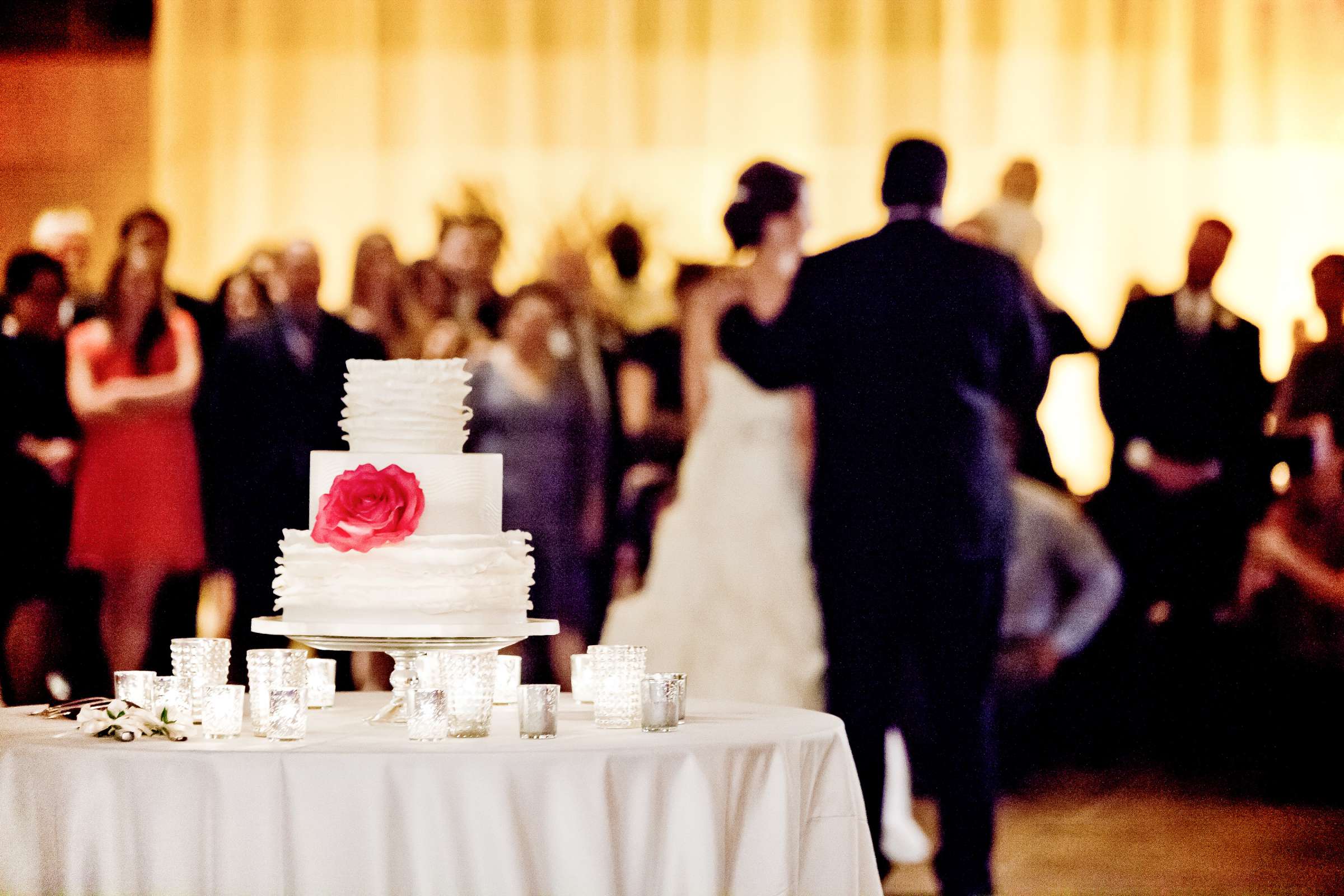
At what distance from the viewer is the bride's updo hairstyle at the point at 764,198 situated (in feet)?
16.5

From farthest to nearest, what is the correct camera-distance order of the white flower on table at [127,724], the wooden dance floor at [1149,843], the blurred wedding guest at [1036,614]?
the blurred wedding guest at [1036,614] < the wooden dance floor at [1149,843] < the white flower on table at [127,724]

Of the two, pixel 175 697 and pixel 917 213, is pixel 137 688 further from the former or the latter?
pixel 917 213

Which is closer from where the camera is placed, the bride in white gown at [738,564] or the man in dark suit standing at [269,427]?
the bride in white gown at [738,564]

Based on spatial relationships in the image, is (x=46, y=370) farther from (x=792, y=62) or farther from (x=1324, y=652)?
(x=1324, y=652)

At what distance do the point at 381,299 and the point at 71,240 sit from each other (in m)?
1.03

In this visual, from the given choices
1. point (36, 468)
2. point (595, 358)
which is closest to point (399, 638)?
point (595, 358)

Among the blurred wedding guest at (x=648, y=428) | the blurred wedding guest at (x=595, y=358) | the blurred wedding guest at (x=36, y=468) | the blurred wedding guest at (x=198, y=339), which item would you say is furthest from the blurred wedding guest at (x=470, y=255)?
the blurred wedding guest at (x=36, y=468)

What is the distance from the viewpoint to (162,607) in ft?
16.4

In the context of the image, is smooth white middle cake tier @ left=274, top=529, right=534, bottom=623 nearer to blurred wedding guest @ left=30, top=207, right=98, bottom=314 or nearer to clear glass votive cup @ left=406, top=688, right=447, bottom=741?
clear glass votive cup @ left=406, top=688, right=447, bottom=741

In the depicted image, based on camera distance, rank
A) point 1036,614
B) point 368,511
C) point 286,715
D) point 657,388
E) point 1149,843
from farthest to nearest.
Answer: point 657,388
point 1036,614
point 1149,843
point 368,511
point 286,715

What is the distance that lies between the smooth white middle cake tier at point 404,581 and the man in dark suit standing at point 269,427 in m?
2.52

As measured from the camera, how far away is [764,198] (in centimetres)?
504

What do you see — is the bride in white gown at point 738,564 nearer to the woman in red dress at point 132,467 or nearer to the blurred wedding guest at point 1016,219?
the blurred wedding guest at point 1016,219

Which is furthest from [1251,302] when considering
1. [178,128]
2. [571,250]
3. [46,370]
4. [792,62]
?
[46,370]
